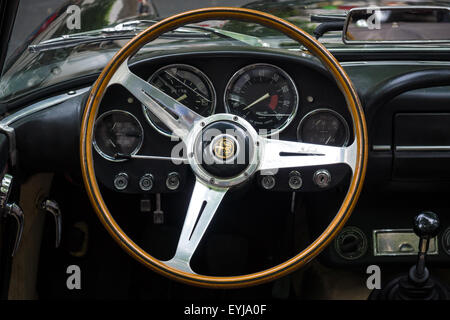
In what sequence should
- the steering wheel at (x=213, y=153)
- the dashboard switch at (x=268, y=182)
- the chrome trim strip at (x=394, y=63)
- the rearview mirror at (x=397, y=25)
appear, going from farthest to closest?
the chrome trim strip at (x=394, y=63)
the rearview mirror at (x=397, y=25)
the dashboard switch at (x=268, y=182)
the steering wheel at (x=213, y=153)

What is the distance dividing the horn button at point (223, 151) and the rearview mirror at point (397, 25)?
56cm

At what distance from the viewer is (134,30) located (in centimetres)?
228

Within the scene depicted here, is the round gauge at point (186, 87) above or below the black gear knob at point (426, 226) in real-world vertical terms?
above

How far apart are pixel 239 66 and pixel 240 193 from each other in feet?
1.41

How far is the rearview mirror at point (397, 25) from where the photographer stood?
2176 mm

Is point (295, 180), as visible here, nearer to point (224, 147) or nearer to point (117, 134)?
point (224, 147)

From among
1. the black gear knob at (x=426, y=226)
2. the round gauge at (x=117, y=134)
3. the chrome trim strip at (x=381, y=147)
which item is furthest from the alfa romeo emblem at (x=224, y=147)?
the black gear knob at (x=426, y=226)

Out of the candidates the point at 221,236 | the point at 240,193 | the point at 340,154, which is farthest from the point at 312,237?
the point at 340,154

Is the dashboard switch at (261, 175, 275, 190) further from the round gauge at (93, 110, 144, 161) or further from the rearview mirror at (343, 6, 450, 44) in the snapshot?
the rearview mirror at (343, 6, 450, 44)

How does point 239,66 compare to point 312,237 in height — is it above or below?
above

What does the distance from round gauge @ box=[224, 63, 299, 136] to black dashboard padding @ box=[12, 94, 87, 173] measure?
516 mm

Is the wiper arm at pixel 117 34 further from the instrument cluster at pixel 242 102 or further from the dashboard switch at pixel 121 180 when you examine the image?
the dashboard switch at pixel 121 180

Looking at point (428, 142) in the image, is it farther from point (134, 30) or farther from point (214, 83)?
point (134, 30)

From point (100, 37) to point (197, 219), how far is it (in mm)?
798
